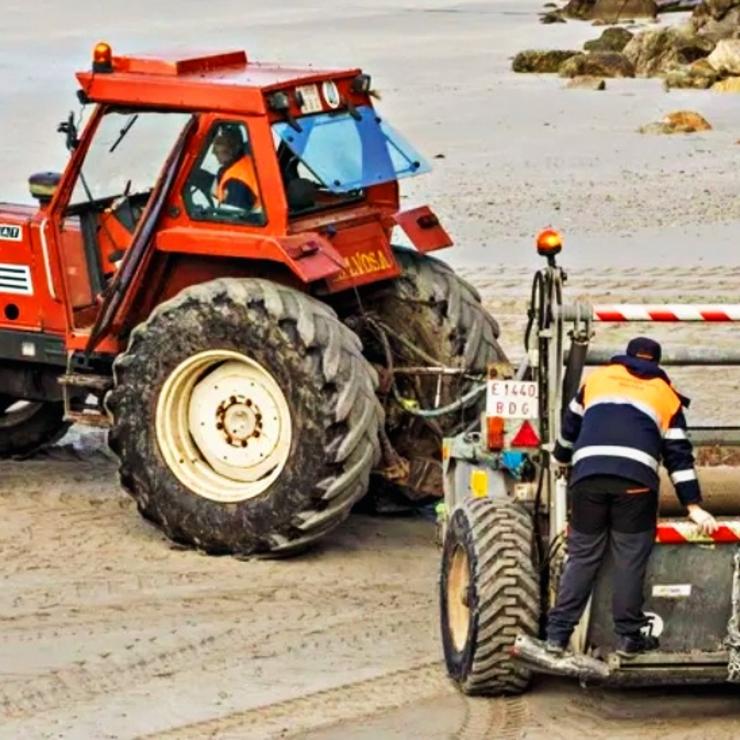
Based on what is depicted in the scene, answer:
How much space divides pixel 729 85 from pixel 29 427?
17.4m

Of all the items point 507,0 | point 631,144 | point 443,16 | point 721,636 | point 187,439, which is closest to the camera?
point 721,636

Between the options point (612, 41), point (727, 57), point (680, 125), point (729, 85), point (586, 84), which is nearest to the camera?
point (680, 125)

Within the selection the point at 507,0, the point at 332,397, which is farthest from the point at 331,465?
the point at 507,0

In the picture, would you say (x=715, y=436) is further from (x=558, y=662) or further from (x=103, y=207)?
(x=103, y=207)

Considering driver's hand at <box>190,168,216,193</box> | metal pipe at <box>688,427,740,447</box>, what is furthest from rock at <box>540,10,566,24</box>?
metal pipe at <box>688,427,740,447</box>

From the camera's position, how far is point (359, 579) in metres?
9.94

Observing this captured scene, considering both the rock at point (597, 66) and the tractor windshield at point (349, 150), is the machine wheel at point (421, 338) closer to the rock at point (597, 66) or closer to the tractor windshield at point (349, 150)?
the tractor windshield at point (349, 150)

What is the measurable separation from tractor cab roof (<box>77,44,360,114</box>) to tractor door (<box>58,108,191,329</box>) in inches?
7.0

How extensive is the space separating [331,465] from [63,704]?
205 cm

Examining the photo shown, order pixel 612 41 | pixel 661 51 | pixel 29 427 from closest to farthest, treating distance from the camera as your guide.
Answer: pixel 29 427 → pixel 661 51 → pixel 612 41

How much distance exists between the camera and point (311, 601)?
9586 mm

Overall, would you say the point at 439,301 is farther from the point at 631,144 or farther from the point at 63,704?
the point at 631,144

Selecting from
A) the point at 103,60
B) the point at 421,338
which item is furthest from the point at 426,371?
the point at 103,60

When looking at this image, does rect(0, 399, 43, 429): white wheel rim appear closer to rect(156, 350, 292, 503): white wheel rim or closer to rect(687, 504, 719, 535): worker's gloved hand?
rect(156, 350, 292, 503): white wheel rim
